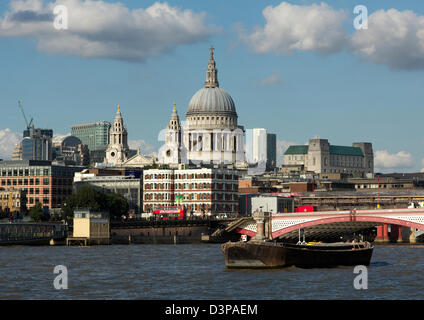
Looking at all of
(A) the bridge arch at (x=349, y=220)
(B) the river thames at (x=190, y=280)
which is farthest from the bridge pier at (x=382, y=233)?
(B) the river thames at (x=190, y=280)

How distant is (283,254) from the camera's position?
83.1 metres

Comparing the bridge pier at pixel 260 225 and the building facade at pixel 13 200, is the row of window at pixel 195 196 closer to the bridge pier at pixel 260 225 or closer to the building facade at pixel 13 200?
the building facade at pixel 13 200

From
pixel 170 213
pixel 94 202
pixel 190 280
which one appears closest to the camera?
pixel 190 280

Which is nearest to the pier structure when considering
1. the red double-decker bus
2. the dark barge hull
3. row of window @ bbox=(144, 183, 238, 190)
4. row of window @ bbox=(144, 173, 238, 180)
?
the red double-decker bus

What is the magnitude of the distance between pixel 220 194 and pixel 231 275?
111m

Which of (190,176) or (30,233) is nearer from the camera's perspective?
(30,233)

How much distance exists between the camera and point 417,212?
129m

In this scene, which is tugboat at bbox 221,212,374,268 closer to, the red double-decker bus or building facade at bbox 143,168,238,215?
the red double-decker bus

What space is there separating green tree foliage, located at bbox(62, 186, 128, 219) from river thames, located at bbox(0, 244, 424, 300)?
199 feet

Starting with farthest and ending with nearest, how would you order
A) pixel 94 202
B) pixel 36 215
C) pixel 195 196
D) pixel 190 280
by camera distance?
1. pixel 195 196
2. pixel 36 215
3. pixel 94 202
4. pixel 190 280

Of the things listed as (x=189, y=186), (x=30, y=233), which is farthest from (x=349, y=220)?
Answer: (x=189, y=186)

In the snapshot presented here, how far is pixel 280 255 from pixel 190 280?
12862 millimetres

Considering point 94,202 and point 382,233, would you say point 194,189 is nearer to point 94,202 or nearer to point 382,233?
point 94,202

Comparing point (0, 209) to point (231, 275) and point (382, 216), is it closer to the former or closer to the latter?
point (382, 216)
